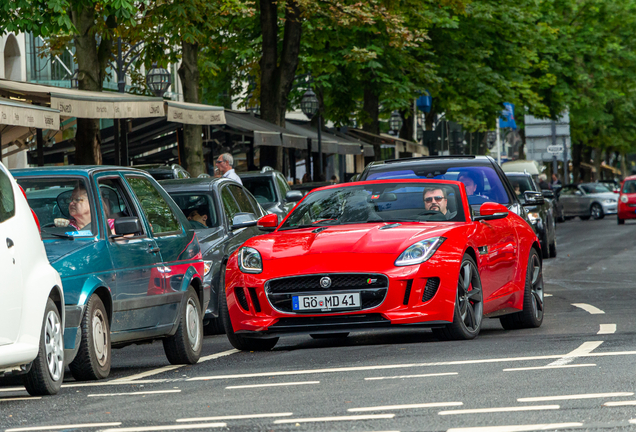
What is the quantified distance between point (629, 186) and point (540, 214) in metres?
21.5

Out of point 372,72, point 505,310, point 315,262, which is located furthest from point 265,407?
point 372,72

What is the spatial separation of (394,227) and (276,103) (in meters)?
20.0

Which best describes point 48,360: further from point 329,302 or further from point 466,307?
point 466,307

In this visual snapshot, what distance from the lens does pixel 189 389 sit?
774 centimetres

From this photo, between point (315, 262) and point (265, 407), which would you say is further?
point (315, 262)

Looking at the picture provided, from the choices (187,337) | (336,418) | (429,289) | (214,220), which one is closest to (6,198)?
(336,418)

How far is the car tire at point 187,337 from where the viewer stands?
966 centimetres

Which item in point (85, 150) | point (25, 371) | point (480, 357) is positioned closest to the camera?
point (25, 371)

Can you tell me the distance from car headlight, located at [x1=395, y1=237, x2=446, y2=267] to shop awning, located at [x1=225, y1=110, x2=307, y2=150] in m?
15.5

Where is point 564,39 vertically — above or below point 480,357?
above

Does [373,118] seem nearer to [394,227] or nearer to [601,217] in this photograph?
[601,217]

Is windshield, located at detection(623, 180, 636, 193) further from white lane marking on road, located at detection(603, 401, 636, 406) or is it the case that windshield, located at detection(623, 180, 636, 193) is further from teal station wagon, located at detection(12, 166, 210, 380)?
white lane marking on road, located at detection(603, 401, 636, 406)

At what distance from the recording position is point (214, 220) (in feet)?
44.2

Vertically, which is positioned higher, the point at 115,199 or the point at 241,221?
the point at 115,199
